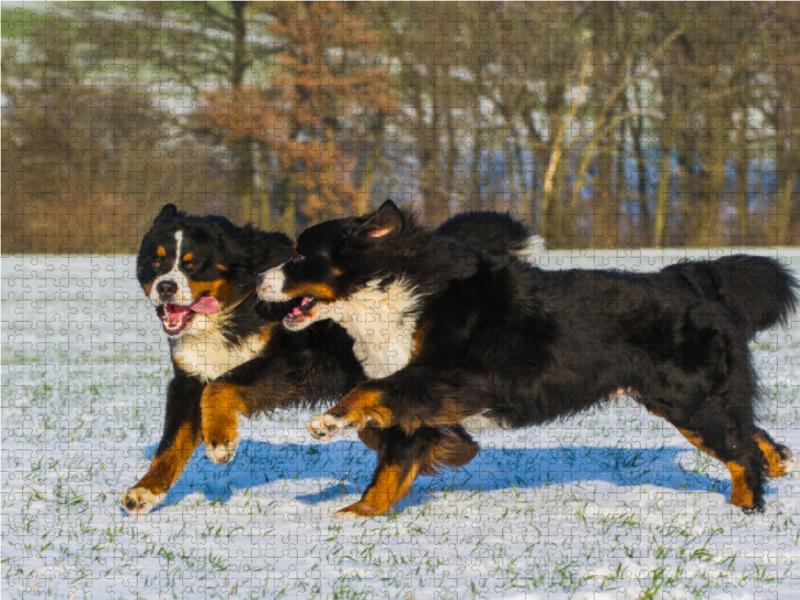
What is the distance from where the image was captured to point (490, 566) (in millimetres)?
3770

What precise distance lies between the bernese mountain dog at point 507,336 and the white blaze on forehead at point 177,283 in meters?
0.47

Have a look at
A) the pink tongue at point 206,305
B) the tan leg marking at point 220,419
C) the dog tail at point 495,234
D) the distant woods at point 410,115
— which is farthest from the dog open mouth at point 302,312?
the distant woods at point 410,115

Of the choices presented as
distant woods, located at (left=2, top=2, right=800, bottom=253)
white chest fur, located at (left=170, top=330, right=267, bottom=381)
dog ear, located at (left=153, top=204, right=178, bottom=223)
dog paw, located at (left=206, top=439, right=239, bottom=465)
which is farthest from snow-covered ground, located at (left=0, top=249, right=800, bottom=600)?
distant woods, located at (left=2, top=2, right=800, bottom=253)

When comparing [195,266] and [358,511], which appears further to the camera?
[195,266]

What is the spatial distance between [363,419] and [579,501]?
1446 millimetres

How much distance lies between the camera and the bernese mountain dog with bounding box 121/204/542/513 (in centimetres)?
472

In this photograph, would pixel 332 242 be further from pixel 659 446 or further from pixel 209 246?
pixel 659 446

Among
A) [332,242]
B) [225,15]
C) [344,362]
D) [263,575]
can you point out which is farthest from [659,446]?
[225,15]

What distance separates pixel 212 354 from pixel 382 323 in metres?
1.00

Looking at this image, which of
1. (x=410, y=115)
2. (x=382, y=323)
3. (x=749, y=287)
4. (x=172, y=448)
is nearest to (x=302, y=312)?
(x=382, y=323)

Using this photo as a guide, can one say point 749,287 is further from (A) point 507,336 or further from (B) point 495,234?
(A) point 507,336

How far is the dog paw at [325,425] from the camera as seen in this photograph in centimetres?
400

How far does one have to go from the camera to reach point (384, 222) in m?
4.62

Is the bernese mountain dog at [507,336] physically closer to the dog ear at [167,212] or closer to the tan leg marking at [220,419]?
the tan leg marking at [220,419]
